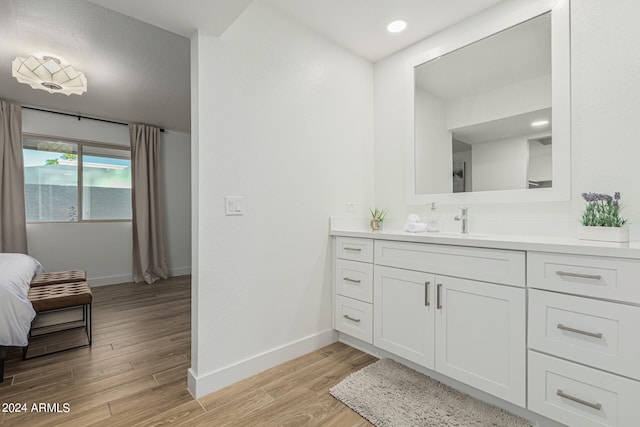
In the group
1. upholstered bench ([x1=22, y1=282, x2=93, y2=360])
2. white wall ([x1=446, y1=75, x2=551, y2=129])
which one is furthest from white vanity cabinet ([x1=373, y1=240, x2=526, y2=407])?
upholstered bench ([x1=22, y1=282, x2=93, y2=360])

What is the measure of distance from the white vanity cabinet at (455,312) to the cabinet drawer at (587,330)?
0.08m

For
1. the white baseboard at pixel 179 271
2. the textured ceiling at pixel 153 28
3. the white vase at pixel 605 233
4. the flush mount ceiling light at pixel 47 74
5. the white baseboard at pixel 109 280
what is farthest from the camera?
the white baseboard at pixel 179 271

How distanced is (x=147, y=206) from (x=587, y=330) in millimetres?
5324

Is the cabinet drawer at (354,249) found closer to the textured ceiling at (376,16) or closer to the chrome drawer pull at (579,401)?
the chrome drawer pull at (579,401)

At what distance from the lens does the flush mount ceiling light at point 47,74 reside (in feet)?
7.93

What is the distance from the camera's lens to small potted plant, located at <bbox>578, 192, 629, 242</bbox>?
1.35m

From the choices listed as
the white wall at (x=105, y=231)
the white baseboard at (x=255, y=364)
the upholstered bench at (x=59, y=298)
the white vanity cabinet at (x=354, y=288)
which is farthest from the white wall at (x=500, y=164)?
the white wall at (x=105, y=231)

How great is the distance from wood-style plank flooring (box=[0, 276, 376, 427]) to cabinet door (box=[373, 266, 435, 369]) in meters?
0.32

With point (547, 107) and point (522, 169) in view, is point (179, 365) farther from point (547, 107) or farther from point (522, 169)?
point (547, 107)

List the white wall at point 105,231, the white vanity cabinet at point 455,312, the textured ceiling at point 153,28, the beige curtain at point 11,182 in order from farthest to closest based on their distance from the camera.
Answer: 1. the white wall at point 105,231
2. the beige curtain at point 11,182
3. the textured ceiling at point 153,28
4. the white vanity cabinet at point 455,312

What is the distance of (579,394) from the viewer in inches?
49.2

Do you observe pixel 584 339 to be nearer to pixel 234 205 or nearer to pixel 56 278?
pixel 234 205

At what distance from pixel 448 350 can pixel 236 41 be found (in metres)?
2.29

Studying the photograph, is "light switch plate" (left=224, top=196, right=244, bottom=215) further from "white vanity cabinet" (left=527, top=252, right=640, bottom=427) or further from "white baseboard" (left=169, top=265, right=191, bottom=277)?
"white baseboard" (left=169, top=265, right=191, bottom=277)
